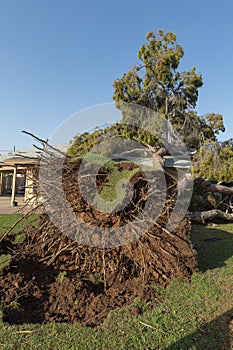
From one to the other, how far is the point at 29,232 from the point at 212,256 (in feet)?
12.0

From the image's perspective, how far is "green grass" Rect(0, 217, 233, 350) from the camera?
230 centimetres

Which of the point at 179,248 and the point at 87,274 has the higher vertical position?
the point at 179,248

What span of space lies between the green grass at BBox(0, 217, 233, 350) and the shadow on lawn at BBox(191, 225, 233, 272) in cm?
109

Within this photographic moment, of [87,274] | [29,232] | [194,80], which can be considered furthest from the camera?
[194,80]

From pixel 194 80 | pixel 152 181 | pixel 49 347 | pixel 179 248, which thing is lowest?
pixel 49 347

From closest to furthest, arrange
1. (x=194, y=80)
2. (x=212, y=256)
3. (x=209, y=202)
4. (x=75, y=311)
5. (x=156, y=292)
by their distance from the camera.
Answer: (x=75, y=311)
(x=156, y=292)
(x=212, y=256)
(x=209, y=202)
(x=194, y=80)

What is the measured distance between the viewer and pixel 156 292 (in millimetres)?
3383

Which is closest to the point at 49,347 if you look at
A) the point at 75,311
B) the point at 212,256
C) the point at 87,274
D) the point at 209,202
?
the point at 75,311

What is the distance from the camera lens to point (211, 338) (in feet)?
8.05

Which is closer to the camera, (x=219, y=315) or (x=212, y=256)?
(x=219, y=315)

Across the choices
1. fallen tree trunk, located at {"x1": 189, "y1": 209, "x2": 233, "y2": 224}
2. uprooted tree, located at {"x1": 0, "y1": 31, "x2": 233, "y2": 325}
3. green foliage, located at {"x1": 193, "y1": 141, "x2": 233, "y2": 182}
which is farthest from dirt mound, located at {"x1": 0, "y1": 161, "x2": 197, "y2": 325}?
fallen tree trunk, located at {"x1": 189, "y1": 209, "x2": 233, "y2": 224}

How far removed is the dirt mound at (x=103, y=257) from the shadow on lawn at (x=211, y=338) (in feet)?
2.69

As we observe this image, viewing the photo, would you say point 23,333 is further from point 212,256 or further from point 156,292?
point 212,256

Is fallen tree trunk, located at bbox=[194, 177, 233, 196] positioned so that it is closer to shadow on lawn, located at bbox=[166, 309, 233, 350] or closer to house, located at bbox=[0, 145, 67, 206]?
house, located at bbox=[0, 145, 67, 206]
